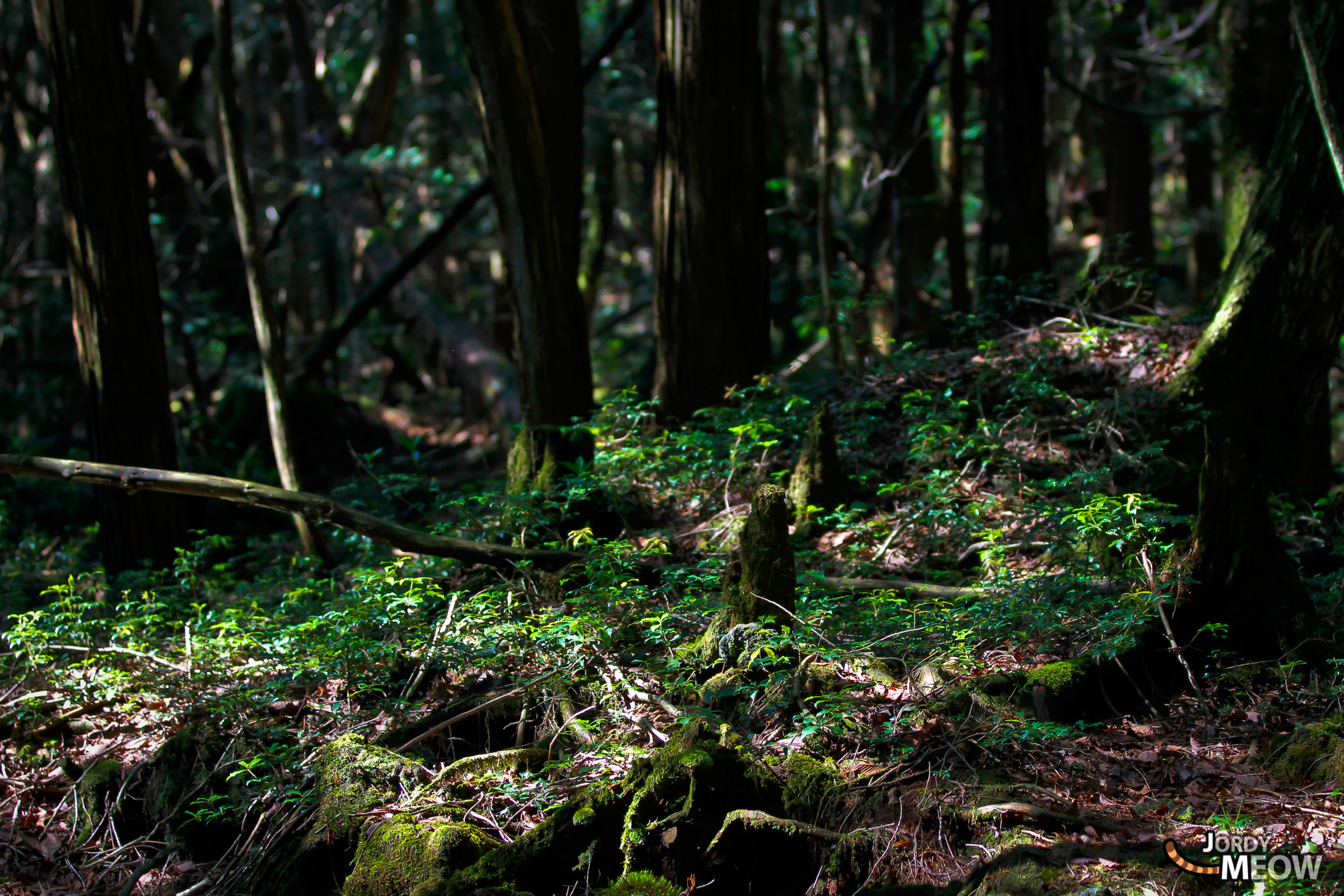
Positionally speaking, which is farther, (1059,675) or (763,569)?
(763,569)

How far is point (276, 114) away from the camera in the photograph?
18.8 meters

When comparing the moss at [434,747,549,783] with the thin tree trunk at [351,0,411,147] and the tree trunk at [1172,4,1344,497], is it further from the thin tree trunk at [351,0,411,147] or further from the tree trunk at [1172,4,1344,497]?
the thin tree trunk at [351,0,411,147]

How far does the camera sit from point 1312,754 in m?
3.51

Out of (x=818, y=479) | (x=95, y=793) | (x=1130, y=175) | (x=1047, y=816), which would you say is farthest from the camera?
(x=1130, y=175)

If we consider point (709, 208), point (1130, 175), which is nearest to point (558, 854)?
point (709, 208)

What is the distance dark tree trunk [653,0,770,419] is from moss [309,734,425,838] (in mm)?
3870

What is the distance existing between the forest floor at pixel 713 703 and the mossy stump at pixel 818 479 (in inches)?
3.1

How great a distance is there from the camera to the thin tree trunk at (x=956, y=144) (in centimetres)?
998

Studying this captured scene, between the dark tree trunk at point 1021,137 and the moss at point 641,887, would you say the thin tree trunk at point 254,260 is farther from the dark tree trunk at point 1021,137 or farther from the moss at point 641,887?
the dark tree trunk at point 1021,137

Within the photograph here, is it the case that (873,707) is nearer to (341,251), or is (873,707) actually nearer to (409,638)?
(409,638)

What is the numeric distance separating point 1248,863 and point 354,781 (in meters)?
3.27

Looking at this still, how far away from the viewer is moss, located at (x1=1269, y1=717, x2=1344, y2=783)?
3423mm

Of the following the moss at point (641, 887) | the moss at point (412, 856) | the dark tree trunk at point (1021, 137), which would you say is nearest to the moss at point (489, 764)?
the moss at point (412, 856)

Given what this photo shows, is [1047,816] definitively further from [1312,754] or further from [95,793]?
[95,793]
